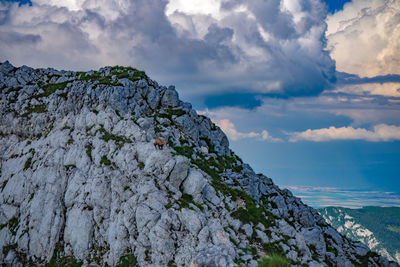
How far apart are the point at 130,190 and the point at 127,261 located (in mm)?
8747

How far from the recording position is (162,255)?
95.8 feet

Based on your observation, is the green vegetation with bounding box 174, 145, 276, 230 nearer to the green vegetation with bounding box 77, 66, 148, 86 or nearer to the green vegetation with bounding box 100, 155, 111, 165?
the green vegetation with bounding box 100, 155, 111, 165

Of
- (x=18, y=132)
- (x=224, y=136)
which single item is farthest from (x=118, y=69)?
(x=224, y=136)

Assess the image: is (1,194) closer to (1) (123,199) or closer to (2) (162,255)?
(1) (123,199)

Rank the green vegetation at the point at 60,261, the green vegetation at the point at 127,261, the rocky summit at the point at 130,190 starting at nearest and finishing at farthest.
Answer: the green vegetation at the point at 127,261 < the rocky summit at the point at 130,190 < the green vegetation at the point at 60,261

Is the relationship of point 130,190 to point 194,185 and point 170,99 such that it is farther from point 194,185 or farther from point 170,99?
point 170,99

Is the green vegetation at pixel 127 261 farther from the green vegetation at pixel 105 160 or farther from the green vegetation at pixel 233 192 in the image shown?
the green vegetation at pixel 105 160

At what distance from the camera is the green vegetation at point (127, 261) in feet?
99.3

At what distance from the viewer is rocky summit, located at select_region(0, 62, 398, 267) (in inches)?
1245

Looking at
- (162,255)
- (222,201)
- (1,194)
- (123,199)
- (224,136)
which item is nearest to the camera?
(162,255)

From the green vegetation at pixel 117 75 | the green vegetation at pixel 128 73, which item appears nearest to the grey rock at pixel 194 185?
the green vegetation at pixel 117 75

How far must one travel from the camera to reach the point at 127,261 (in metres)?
30.6

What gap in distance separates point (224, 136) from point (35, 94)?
43.8 m

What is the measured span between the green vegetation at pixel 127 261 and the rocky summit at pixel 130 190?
0.48 ft
